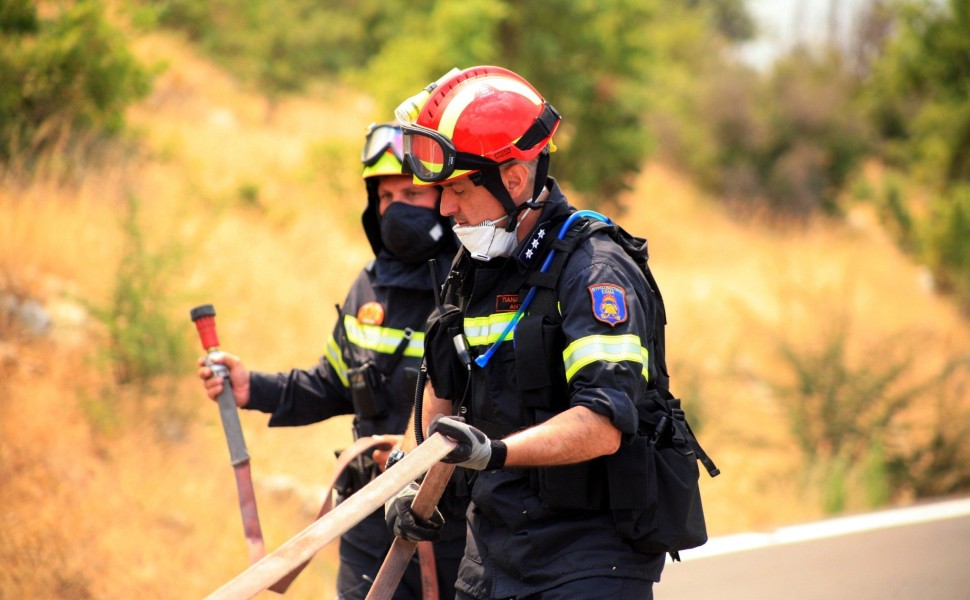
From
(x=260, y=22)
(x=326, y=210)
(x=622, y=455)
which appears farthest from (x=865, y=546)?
(x=260, y=22)

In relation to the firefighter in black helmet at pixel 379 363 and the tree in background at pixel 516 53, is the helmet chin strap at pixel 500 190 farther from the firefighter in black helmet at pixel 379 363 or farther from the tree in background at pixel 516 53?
the tree in background at pixel 516 53

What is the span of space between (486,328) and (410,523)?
548 millimetres

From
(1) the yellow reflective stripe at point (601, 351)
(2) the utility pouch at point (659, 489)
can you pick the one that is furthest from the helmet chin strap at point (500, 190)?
(2) the utility pouch at point (659, 489)

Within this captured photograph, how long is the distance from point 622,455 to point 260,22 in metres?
19.3

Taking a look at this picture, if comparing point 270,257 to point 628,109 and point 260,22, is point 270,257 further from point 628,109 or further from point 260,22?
point 260,22

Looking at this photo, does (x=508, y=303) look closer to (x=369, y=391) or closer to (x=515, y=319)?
(x=515, y=319)

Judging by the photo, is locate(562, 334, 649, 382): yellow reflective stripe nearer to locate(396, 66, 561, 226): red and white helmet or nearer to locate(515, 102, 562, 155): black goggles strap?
locate(396, 66, 561, 226): red and white helmet

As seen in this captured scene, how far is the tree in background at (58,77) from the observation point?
26.5ft

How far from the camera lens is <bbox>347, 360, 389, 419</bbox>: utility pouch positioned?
3420 millimetres

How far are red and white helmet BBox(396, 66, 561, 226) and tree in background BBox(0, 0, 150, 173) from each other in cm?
602

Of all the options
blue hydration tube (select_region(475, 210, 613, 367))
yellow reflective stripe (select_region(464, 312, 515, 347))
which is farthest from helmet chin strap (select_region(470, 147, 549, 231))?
yellow reflective stripe (select_region(464, 312, 515, 347))

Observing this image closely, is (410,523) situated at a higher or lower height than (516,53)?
lower

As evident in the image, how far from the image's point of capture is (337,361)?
12.0 feet

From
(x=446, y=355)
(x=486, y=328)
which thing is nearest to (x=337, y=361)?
(x=446, y=355)
